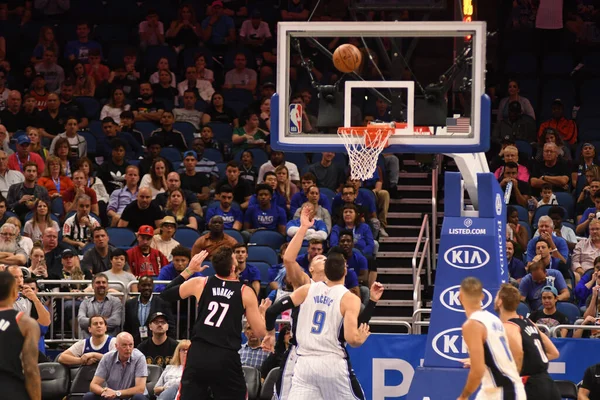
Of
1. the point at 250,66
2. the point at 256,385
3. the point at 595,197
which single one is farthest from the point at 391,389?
the point at 250,66

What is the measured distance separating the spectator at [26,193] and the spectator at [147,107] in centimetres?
319

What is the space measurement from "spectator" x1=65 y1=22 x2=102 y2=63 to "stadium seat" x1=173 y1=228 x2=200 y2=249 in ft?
20.3

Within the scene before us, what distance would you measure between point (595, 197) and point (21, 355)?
960 cm

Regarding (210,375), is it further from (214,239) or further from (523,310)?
(214,239)

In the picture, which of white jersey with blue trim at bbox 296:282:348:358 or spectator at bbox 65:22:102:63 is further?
spectator at bbox 65:22:102:63

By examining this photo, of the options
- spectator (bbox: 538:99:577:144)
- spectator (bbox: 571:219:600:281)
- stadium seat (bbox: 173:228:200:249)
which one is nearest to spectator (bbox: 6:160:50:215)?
stadium seat (bbox: 173:228:200:249)

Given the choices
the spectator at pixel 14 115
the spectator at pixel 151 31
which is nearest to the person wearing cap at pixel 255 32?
the spectator at pixel 151 31

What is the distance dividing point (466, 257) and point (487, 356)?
9.60 ft

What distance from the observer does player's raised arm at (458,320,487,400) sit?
881 centimetres

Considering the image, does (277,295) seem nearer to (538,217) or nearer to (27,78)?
(538,217)

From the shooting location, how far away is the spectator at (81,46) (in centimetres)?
2097

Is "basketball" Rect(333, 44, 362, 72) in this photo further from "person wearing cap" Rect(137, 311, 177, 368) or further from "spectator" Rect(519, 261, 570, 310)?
"spectator" Rect(519, 261, 570, 310)

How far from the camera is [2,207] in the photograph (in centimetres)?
1578

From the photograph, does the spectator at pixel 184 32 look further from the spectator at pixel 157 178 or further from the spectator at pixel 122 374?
the spectator at pixel 122 374
